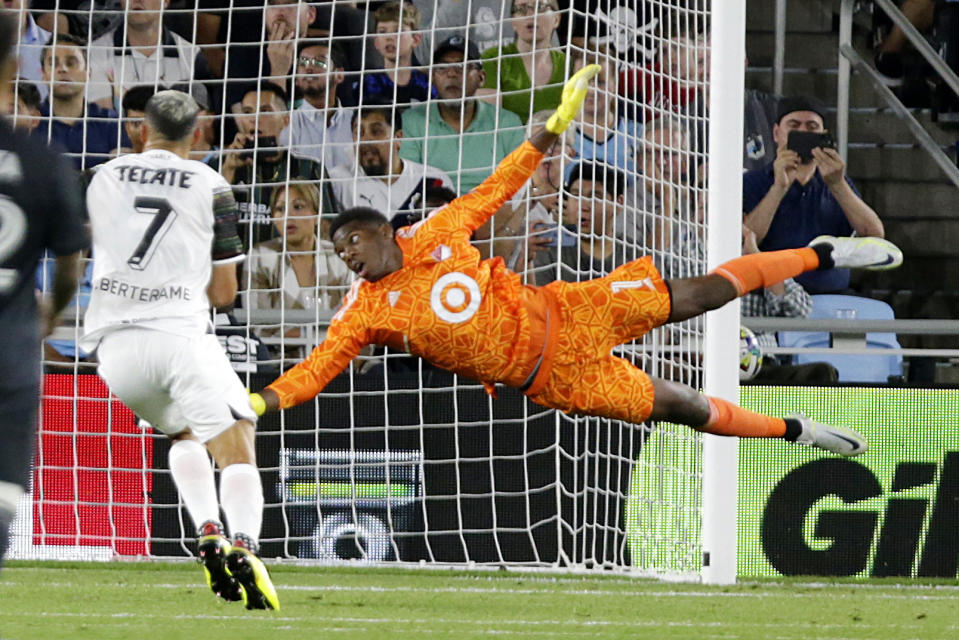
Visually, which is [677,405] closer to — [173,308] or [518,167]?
[518,167]

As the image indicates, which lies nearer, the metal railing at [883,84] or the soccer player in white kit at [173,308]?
the soccer player in white kit at [173,308]

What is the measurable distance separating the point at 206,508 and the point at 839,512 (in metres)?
3.78

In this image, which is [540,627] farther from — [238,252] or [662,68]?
[662,68]

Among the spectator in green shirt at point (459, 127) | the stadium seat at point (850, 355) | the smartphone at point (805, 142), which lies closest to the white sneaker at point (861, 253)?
the stadium seat at point (850, 355)

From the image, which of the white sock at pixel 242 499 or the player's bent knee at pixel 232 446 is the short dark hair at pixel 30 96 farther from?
the white sock at pixel 242 499

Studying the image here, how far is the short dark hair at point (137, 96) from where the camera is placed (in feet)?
28.0

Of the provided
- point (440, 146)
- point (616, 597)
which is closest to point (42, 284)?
point (440, 146)

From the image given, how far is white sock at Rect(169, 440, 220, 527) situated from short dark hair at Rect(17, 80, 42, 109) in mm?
4116

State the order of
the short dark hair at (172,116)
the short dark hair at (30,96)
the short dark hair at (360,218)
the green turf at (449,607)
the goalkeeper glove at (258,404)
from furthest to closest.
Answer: the short dark hair at (30,96) → the short dark hair at (360,218) → the goalkeeper glove at (258,404) → the short dark hair at (172,116) → the green turf at (449,607)

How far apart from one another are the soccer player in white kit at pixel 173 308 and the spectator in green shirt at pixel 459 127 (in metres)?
3.51

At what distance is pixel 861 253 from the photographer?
653 centimetres

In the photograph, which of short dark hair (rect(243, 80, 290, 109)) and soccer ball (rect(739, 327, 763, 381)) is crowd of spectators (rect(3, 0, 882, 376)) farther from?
soccer ball (rect(739, 327, 763, 381))

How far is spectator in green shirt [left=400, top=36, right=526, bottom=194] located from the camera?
8.94 m

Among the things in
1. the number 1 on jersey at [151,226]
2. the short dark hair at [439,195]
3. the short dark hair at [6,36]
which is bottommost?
the short dark hair at [439,195]
